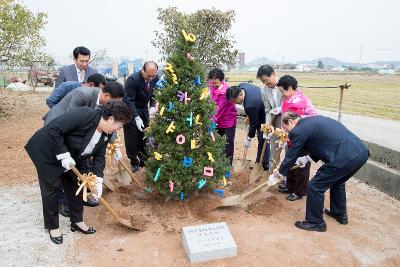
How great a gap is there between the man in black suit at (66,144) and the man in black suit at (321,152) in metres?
1.90

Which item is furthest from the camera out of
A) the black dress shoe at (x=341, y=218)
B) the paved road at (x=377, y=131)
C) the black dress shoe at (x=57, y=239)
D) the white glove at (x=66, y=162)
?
the paved road at (x=377, y=131)

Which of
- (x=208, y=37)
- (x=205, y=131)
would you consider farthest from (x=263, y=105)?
(x=208, y=37)

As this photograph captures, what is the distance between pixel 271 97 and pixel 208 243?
2.56 metres

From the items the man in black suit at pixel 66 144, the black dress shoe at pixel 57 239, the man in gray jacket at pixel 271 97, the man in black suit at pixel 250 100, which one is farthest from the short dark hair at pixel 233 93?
the black dress shoe at pixel 57 239

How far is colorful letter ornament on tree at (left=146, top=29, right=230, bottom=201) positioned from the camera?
14.1 feet

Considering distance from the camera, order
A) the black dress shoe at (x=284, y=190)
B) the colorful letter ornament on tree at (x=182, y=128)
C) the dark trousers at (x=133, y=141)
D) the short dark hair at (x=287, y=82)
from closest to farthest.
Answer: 1. the colorful letter ornament on tree at (x=182, y=128)
2. the short dark hair at (x=287, y=82)
3. the black dress shoe at (x=284, y=190)
4. the dark trousers at (x=133, y=141)


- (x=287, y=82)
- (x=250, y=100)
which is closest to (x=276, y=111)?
(x=250, y=100)

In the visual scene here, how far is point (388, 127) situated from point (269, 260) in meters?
5.94

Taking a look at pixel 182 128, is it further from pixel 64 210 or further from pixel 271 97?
pixel 64 210

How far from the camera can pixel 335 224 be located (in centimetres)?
441

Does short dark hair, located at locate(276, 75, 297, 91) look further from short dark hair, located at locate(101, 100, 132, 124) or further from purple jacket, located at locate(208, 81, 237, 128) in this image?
short dark hair, located at locate(101, 100, 132, 124)

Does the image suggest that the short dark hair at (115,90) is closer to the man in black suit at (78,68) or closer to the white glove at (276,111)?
the man in black suit at (78,68)

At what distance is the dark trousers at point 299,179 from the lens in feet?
16.5

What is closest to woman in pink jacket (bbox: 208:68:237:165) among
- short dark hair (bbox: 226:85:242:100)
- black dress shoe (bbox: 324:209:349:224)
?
short dark hair (bbox: 226:85:242:100)
